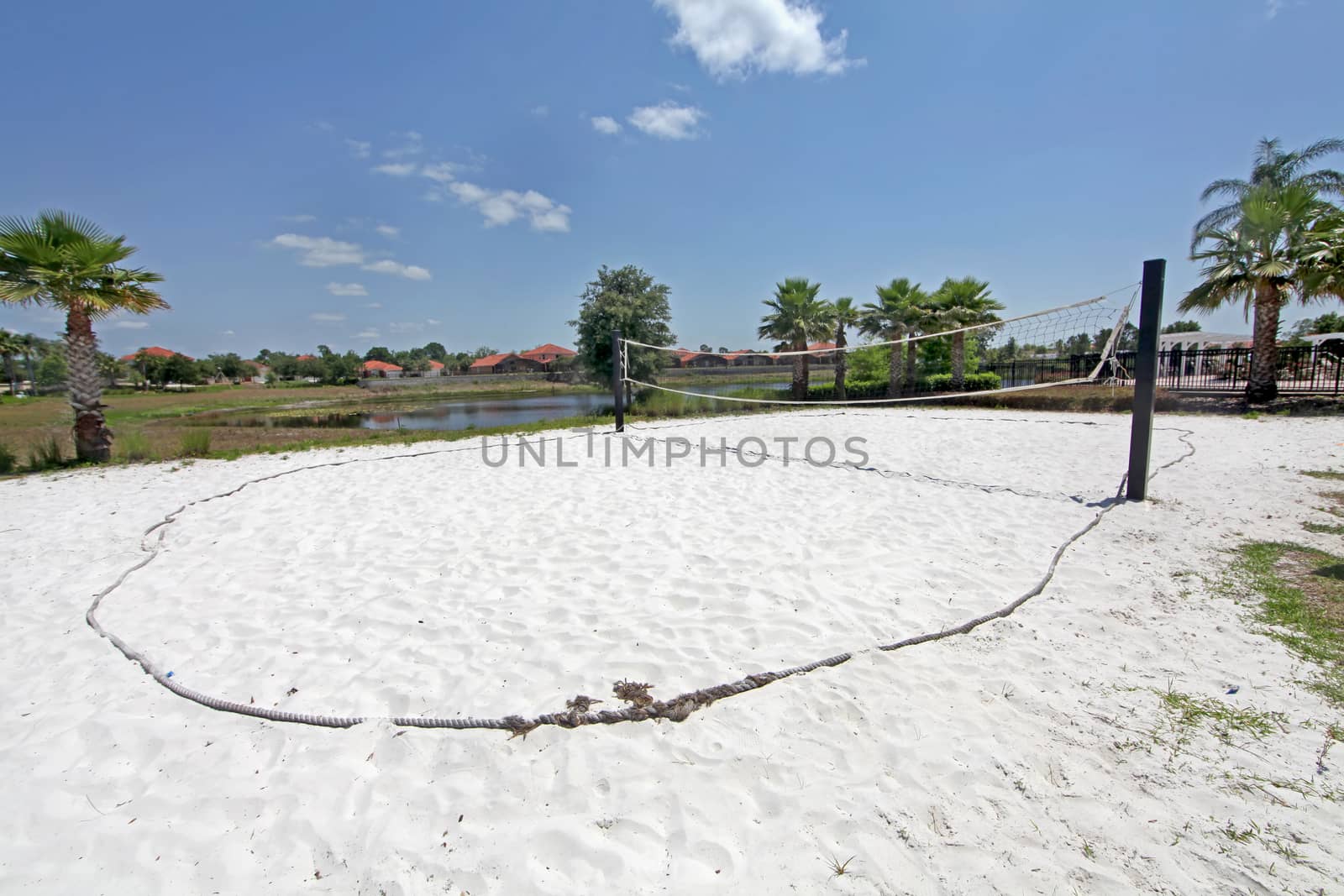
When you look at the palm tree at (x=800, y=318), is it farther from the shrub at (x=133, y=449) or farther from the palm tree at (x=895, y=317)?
the shrub at (x=133, y=449)

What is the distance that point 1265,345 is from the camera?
446 inches

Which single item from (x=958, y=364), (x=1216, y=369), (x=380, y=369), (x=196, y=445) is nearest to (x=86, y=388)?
(x=196, y=445)

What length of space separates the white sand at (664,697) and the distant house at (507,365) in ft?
200

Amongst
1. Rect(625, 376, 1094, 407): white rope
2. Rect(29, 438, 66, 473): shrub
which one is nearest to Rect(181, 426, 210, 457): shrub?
Rect(29, 438, 66, 473): shrub

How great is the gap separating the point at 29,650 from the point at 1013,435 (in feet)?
36.2

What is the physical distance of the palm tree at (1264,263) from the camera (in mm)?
10781

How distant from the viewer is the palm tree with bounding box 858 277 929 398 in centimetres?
1825

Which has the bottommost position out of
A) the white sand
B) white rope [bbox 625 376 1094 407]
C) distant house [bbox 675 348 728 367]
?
the white sand

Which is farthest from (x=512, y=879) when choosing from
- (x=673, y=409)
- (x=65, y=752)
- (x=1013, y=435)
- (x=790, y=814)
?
(x=673, y=409)

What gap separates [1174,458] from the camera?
675 centimetres

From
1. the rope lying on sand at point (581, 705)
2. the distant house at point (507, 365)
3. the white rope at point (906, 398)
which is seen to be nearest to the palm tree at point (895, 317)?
the white rope at point (906, 398)

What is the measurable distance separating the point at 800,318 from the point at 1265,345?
1150 centimetres

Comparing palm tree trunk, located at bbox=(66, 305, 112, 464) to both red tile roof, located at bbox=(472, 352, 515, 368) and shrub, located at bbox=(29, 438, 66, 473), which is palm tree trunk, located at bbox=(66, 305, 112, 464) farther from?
red tile roof, located at bbox=(472, 352, 515, 368)

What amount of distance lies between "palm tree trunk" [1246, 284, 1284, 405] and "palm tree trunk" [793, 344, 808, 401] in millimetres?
10664
